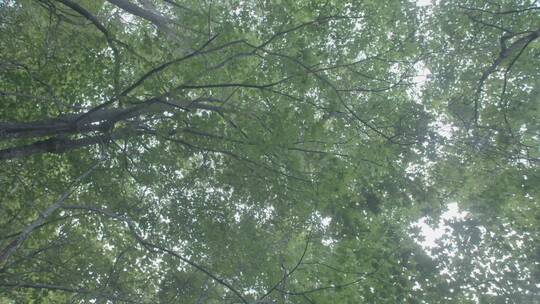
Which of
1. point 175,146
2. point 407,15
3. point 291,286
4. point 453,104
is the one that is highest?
point 407,15

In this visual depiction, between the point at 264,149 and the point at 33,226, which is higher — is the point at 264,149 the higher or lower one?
the higher one

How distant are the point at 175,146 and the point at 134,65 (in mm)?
1880

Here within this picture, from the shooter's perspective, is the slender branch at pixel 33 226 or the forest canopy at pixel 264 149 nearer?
the slender branch at pixel 33 226

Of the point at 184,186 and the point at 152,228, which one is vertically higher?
the point at 184,186

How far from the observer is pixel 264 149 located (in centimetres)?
580

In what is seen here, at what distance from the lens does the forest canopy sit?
5.74 meters

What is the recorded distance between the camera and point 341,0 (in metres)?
6.95

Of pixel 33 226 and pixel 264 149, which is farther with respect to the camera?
pixel 264 149

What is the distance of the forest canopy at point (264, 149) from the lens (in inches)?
226

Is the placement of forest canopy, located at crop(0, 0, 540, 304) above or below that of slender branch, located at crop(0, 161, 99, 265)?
above

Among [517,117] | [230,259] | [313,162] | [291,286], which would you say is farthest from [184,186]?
[517,117]

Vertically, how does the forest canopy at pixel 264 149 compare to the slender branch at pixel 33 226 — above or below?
above

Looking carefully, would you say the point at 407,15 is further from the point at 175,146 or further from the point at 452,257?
the point at 452,257

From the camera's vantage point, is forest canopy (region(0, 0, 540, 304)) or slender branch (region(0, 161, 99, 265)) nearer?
slender branch (region(0, 161, 99, 265))
